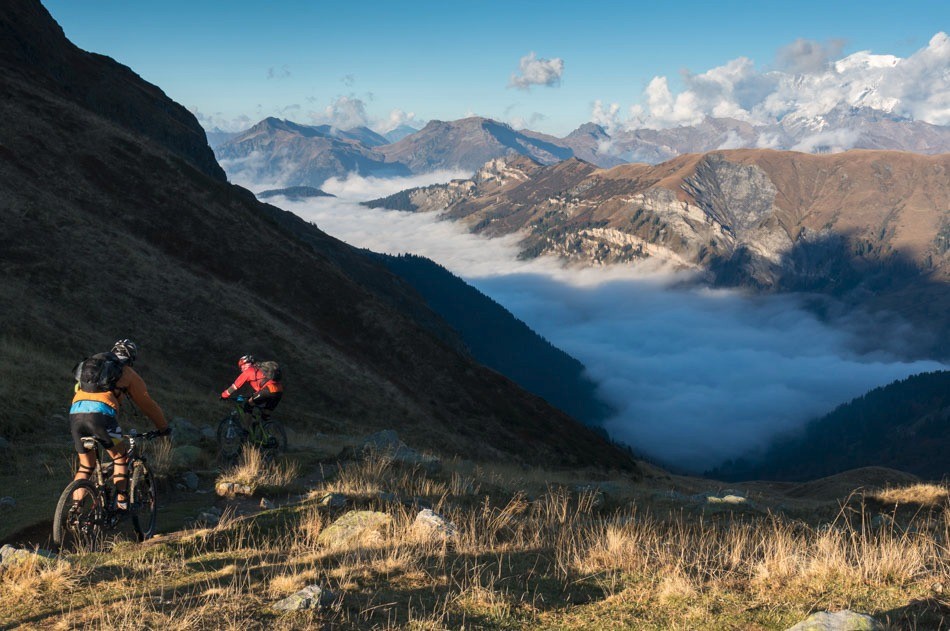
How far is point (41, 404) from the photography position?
18.5 meters

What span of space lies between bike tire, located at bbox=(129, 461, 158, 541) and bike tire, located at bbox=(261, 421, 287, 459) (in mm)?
6419

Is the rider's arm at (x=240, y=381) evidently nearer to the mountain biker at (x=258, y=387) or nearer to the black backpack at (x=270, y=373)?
the mountain biker at (x=258, y=387)

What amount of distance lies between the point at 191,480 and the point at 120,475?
12.1ft

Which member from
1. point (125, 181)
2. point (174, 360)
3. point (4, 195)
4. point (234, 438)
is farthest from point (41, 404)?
point (125, 181)

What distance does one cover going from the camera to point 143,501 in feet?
33.1

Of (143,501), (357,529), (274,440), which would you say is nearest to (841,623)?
(357,529)

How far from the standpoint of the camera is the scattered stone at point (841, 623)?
6.07m

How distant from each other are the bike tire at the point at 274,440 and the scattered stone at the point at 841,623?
44.5ft

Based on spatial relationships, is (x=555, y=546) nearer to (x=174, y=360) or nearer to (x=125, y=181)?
(x=174, y=360)

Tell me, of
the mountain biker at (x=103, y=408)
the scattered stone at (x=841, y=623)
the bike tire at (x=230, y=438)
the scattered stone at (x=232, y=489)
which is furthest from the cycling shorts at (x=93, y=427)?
the scattered stone at (x=841, y=623)

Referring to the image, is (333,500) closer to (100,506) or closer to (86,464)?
(100,506)

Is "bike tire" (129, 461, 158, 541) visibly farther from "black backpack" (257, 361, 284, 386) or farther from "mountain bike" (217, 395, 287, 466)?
"black backpack" (257, 361, 284, 386)

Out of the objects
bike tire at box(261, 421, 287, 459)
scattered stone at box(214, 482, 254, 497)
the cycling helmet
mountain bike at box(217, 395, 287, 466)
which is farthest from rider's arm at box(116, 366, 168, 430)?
bike tire at box(261, 421, 287, 459)

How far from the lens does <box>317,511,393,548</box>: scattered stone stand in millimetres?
9507
